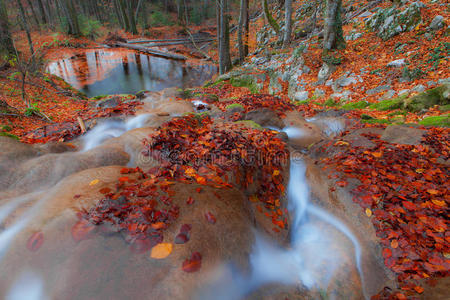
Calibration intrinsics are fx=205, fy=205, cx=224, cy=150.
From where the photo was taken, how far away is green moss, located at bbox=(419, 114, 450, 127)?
4.91 meters

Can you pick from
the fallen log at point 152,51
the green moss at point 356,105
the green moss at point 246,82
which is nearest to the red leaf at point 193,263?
the green moss at point 356,105

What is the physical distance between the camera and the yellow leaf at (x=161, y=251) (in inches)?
83.4

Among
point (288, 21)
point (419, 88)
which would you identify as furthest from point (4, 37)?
point (419, 88)

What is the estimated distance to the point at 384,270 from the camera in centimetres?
276

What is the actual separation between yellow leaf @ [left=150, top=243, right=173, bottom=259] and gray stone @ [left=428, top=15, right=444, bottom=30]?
39.2ft

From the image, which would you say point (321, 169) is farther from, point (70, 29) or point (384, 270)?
point (70, 29)

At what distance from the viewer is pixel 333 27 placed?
372 inches

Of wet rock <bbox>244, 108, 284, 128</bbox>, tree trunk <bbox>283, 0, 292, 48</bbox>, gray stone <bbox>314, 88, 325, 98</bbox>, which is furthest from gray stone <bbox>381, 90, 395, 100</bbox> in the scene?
tree trunk <bbox>283, 0, 292, 48</bbox>

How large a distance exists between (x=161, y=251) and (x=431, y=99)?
8280 millimetres

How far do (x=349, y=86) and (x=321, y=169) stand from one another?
608 centimetres

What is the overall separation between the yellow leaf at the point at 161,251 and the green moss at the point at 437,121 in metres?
6.59

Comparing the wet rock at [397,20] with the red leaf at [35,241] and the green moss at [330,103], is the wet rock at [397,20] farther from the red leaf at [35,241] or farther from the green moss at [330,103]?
the red leaf at [35,241]

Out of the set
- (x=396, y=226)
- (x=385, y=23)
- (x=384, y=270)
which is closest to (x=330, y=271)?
(x=384, y=270)

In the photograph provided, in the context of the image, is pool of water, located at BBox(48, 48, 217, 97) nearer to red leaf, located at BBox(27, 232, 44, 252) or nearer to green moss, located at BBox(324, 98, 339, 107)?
green moss, located at BBox(324, 98, 339, 107)
